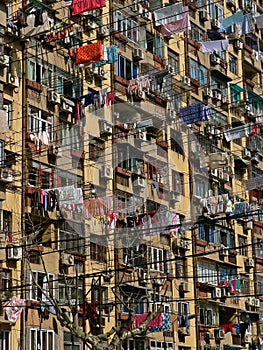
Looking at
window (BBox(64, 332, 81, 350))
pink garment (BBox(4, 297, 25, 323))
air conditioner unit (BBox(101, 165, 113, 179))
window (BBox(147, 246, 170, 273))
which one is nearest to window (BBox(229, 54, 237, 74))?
window (BBox(147, 246, 170, 273))

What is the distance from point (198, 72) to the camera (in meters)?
34.4

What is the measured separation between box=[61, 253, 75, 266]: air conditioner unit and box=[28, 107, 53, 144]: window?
360cm

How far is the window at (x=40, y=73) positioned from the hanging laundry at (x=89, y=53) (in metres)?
1.04

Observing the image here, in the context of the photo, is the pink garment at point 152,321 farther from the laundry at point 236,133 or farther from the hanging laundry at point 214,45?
the hanging laundry at point 214,45

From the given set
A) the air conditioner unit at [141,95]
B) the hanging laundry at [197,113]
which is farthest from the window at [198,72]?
the hanging laundry at [197,113]

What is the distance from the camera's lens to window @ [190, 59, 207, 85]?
33.9 m

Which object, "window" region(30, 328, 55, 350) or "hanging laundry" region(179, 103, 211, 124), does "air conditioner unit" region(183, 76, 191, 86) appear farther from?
"window" region(30, 328, 55, 350)

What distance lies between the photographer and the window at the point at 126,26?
29484 millimetres

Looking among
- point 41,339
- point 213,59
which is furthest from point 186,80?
point 41,339

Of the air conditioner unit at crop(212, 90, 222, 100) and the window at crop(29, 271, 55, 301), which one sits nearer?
the window at crop(29, 271, 55, 301)

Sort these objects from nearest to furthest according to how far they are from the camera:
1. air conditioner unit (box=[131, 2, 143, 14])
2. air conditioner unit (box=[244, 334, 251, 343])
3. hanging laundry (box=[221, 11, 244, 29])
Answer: hanging laundry (box=[221, 11, 244, 29]) → air conditioner unit (box=[131, 2, 143, 14]) → air conditioner unit (box=[244, 334, 251, 343])

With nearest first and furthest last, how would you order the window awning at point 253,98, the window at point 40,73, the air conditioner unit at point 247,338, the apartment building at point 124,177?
the apartment building at point 124,177 < the window at point 40,73 < the air conditioner unit at point 247,338 < the window awning at point 253,98

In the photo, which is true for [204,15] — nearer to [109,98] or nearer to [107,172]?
[109,98]

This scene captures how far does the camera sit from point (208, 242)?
32.5m
